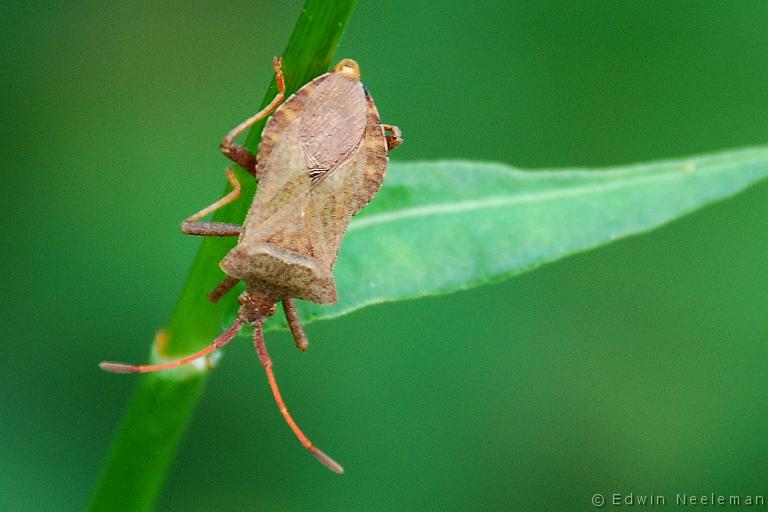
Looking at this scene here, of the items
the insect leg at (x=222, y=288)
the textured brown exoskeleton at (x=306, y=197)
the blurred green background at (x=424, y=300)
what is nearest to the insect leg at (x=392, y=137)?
the textured brown exoskeleton at (x=306, y=197)

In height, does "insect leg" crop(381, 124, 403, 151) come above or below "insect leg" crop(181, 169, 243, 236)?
above

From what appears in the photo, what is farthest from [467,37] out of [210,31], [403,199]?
[403,199]

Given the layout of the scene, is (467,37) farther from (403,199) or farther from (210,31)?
(403,199)

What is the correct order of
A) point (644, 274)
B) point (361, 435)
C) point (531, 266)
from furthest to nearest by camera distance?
1. point (644, 274)
2. point (361, 435)
3. point (531, 266)

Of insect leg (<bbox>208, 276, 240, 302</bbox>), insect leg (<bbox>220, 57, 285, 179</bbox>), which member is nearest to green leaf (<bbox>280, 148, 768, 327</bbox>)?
insect leg (<bbox>208, 276, 240, 302</bbox>)

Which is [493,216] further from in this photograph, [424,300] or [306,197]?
[424,300]

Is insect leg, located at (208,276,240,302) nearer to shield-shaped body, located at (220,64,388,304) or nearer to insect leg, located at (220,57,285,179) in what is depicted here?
shield-shaped body, located at (220,64,388,304)

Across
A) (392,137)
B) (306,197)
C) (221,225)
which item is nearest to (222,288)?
(221,225)
